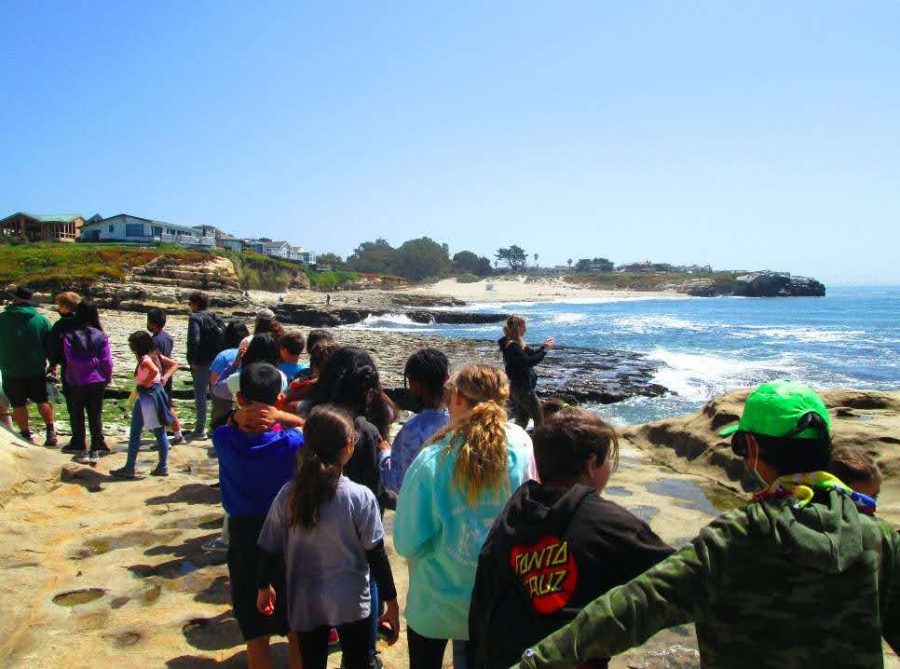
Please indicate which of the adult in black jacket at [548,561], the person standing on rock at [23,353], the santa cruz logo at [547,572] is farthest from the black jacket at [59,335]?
the santa cruz logo at [547,572]

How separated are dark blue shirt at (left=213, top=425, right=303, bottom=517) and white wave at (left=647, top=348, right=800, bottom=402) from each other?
50.3 ft

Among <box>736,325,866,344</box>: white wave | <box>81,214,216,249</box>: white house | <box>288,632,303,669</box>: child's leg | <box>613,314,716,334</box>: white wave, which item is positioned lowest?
<box>613,314,716,334</box>: white wave

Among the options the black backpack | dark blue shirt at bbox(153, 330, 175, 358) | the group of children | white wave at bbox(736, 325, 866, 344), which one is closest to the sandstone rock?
the group of children

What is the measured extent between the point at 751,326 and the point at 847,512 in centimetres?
4984

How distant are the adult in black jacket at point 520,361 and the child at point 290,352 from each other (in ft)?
9.33

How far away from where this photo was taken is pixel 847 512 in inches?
63.6

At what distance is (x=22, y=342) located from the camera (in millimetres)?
7352

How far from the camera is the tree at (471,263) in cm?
14900

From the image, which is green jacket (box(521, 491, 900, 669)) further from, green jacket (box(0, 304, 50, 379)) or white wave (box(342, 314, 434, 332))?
white wave (box(342, 314, 434, 332))

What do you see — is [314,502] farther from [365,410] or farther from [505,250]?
[505,250]

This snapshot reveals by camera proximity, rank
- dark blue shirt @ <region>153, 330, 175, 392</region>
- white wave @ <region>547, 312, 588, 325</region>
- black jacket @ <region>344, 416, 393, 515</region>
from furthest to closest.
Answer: white wave @ <region>547, 312, 588, 325</region>
dark blue shirt @ <region>153, 330, 175, 392</region>
black jacket @ <region>344, 416, 393, 515</region>

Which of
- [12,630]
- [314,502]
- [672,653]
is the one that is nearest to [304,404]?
[314,502]

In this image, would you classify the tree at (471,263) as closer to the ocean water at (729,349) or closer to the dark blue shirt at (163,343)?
the ocean water at (729,349)

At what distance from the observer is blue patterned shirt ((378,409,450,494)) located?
3.23m
